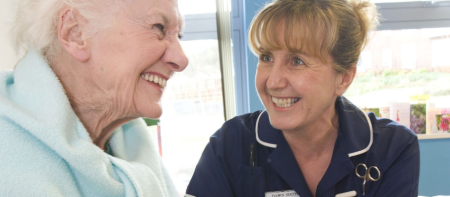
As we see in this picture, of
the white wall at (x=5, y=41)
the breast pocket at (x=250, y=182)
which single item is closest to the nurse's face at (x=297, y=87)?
the breast pocket at (x=250, y=182)

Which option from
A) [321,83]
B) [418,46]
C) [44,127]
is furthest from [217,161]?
[418,46]

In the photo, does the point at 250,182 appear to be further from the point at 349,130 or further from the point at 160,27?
the point at 160,27

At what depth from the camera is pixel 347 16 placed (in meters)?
1.39

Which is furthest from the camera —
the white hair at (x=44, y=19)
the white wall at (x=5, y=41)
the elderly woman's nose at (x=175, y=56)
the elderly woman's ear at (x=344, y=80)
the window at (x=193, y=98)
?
the window at (x=193, y=98)

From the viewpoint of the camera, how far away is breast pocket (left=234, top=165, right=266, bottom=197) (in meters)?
1.40

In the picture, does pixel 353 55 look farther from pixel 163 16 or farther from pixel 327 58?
pixel 163 16

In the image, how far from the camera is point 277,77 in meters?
1.37

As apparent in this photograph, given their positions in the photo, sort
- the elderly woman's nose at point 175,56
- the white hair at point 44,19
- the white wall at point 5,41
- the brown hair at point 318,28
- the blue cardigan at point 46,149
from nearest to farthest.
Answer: the blue cardigan at point 46,149
the white hair at point 44,19
the elderly woman's nose at point 175,56
the brown hair at point 318,28
the white wall at point 5,41

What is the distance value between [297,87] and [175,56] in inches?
22.3

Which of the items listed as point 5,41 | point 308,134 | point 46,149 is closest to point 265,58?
point 308,134

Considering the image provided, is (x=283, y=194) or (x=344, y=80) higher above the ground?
(x=344, y=80)

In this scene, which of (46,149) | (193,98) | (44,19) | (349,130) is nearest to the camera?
(46,149)

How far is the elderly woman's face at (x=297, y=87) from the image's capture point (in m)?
1.35

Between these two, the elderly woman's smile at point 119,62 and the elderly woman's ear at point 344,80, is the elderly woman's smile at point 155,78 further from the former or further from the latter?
the elderly woman's ear at point 344,80
